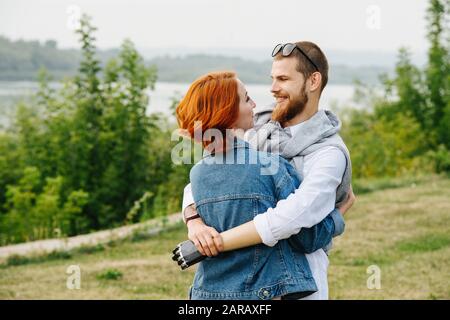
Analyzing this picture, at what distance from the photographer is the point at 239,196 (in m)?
2.64

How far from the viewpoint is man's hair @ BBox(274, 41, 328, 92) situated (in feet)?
9.73

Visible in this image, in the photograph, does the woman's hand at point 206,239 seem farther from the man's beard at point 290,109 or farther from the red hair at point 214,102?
the man's beard at point 290,109

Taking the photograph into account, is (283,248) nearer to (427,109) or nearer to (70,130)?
(70,130)

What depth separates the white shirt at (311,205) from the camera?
2590 mm

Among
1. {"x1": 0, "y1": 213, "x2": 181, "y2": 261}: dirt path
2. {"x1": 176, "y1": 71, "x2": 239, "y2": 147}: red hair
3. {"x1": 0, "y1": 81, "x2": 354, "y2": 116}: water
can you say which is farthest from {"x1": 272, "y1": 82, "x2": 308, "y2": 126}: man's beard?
{"x1": 0, "y1": 213, "x2": 181, "y2": 261}: dirt path

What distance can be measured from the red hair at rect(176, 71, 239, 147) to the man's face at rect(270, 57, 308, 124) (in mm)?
341

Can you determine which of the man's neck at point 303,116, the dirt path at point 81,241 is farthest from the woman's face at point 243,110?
the dirt path at point 81,241

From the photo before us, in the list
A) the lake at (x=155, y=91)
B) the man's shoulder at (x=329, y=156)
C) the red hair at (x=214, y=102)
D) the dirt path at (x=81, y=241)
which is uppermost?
the red hair at (x=214, y=102)

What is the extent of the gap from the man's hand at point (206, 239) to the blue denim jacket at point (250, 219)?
5 cm

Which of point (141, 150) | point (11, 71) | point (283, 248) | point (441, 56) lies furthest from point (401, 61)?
point (283, 248)

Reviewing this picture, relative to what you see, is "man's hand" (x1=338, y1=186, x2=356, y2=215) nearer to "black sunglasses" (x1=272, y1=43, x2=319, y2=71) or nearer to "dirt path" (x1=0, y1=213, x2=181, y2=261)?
"black sunglasses" (x1=272, y1=43, x2=319, y2=71)

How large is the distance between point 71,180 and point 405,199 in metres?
4.29

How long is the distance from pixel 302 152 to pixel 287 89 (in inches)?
11.6

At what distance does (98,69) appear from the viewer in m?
9.48
